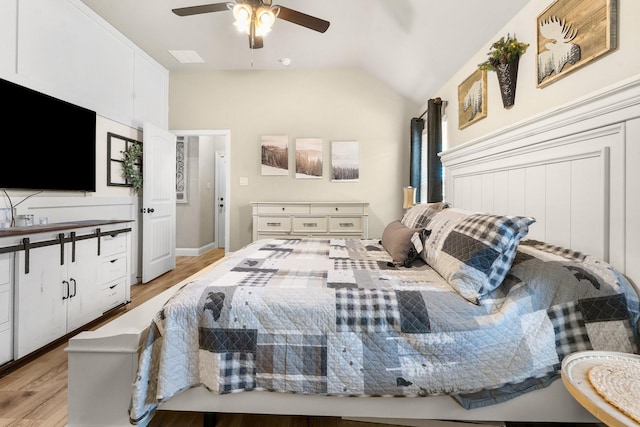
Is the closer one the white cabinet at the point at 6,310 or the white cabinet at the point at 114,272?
the white cabinet at the point at 6,310

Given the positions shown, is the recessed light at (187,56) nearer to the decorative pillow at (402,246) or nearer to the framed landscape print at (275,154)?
the framed landscape print at (275,154)

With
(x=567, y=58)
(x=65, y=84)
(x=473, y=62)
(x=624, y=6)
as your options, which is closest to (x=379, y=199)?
(x=473, y=62)

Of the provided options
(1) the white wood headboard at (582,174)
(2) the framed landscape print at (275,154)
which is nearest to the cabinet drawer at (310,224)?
(2) the framed landscape print at (275,154)

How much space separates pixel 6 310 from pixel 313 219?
2755 mm

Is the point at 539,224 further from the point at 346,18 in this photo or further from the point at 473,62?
the point at 346,18

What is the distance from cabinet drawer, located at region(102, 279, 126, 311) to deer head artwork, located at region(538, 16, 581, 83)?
3.38 meters

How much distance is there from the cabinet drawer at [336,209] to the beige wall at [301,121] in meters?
0.46

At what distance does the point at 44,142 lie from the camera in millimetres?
2359

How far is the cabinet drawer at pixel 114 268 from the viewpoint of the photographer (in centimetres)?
254

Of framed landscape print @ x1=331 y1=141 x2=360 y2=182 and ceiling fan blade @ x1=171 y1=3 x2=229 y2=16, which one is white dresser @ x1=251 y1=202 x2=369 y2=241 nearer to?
framed landscape print @ x1=331 y1=141 x2=360 y2=182

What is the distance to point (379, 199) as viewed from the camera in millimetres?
4305

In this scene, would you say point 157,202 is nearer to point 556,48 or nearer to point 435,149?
point 435,149

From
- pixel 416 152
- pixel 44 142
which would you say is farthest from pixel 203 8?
pixel 416 152

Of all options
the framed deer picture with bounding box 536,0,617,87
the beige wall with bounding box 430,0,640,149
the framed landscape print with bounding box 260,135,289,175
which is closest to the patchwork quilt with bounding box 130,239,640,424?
the beige wall with bounding box 430,0,640,149
